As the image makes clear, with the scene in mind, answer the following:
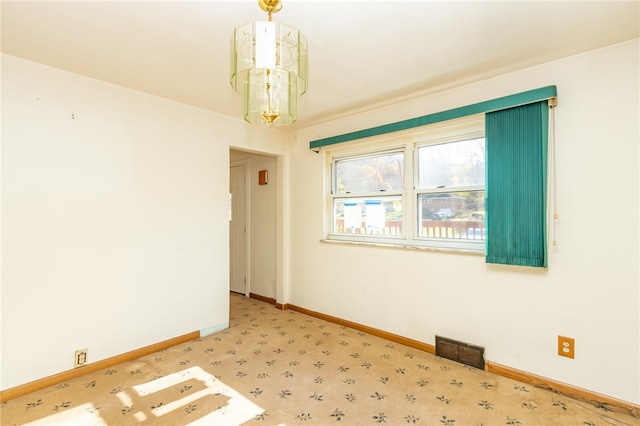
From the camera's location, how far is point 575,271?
84.7 inches

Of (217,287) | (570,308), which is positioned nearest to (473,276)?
(570,308)

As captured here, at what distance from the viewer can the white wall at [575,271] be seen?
1985mm

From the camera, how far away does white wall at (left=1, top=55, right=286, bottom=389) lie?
219 cm

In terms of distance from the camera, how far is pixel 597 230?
2078 mm

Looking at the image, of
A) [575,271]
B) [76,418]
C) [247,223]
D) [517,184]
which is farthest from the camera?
[247,223]

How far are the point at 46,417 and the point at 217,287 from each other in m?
1.62

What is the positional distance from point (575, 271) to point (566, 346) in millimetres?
522

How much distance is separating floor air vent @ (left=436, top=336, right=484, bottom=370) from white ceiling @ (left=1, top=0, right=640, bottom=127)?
2.17 m

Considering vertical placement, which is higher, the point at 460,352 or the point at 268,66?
the point at 268,66

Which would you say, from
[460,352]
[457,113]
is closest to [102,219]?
[457,113]

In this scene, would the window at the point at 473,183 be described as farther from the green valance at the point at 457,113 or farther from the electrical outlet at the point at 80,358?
the electrical outlet at the point at 80,358

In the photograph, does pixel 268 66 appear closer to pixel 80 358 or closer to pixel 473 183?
pixel 473 183

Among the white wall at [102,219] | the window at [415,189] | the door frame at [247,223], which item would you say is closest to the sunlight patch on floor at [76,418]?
the white wall at [102,219]

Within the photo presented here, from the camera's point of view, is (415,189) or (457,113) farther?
(415,189)
